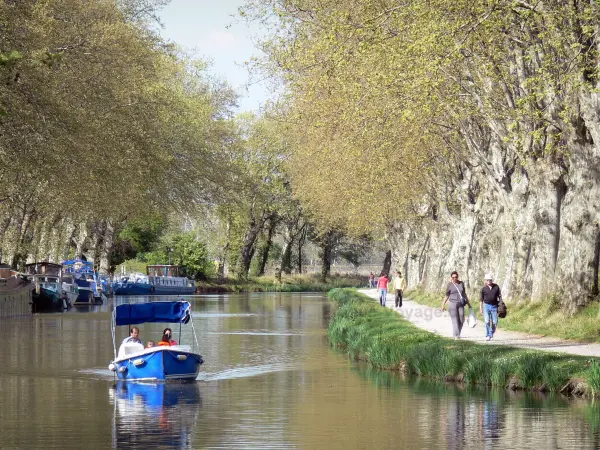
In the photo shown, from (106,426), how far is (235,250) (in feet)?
306

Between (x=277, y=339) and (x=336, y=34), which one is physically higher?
(x=336, y=34)

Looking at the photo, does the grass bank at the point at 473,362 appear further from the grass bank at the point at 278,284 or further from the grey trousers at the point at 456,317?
the grass bank at the point at 278,284

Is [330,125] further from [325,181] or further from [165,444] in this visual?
[165,444]

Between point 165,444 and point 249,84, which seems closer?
point 165,444

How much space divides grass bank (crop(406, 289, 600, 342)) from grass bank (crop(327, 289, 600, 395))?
323 centimetres

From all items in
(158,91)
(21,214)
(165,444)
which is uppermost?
(158,91)

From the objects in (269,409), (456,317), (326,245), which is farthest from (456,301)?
(326,245)

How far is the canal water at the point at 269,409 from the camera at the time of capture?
16891 mm

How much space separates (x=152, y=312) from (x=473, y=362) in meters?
10.0

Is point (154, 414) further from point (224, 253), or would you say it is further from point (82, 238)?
point (224, 253)

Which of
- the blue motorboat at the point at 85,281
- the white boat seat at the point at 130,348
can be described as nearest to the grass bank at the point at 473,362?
the white boat seat at the point at 130,348

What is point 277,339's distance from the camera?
3981cm

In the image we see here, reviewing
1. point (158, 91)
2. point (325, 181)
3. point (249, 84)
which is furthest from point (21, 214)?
point (249, 84)

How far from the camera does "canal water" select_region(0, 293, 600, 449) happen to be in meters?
16.9
